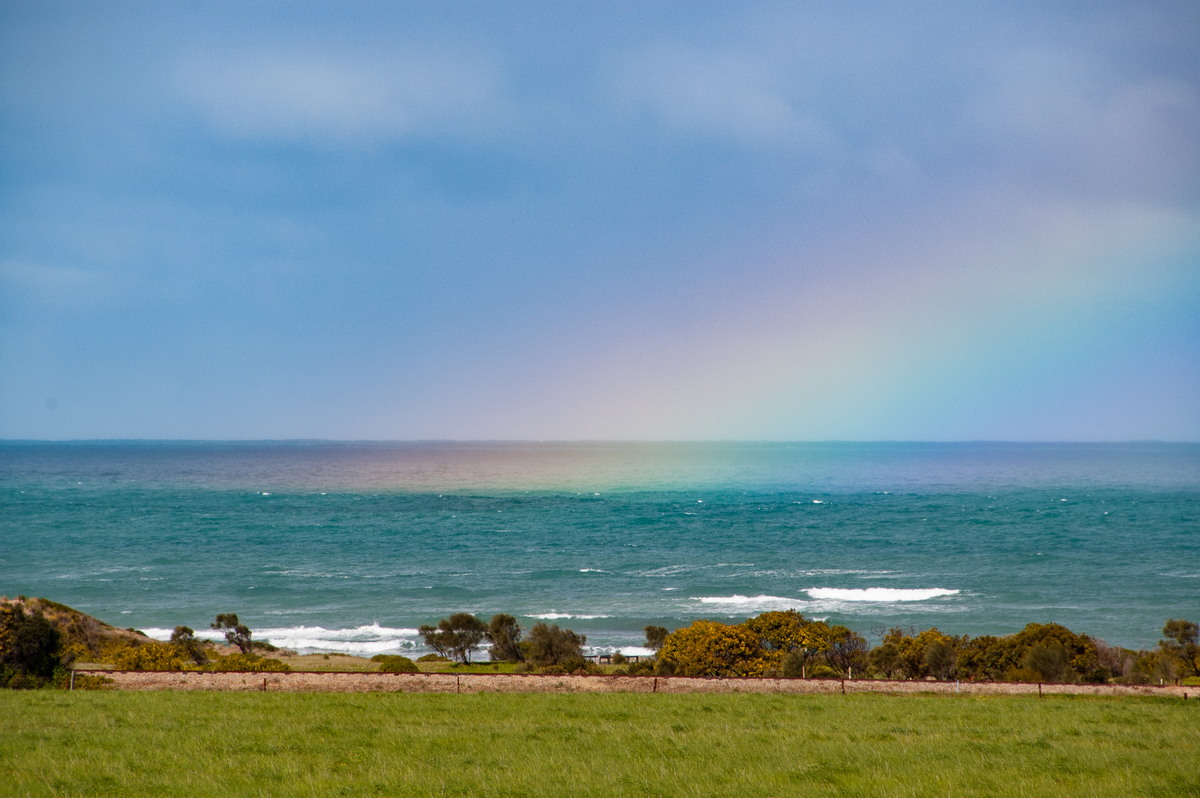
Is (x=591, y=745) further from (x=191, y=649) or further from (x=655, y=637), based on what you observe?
(x=191, y=649)

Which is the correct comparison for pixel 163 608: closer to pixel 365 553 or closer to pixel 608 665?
pixel 365 553

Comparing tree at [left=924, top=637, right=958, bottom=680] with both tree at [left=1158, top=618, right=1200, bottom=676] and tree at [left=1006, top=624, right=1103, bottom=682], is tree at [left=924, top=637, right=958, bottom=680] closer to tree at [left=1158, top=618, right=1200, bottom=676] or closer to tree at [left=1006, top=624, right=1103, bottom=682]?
tree at [left=1006, top=624, right=1103, bottom=682]

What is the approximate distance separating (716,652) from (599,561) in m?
46.5

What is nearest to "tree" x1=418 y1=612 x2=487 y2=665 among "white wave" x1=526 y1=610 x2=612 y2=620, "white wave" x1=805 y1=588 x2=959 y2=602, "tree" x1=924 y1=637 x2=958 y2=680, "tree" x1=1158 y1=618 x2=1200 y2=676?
"white wave" x1=526 y1=610 x2=612 y2=620

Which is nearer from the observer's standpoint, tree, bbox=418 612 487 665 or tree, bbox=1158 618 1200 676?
tree, bbox=1158 618 1200 676

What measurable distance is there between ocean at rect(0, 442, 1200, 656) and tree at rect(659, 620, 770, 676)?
15.2m

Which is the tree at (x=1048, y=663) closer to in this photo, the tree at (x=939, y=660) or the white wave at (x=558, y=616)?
the tree at (x=939, y=660)

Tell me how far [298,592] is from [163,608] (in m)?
9.00

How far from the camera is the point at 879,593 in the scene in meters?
58.8

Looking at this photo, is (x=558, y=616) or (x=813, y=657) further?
(x=558, y=616)

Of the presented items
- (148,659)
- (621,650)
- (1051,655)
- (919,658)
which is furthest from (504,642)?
(1051,655)

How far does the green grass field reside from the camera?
11.4m

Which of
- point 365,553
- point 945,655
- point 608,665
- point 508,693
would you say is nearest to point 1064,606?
point 945,655

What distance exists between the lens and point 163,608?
54.1 metres
